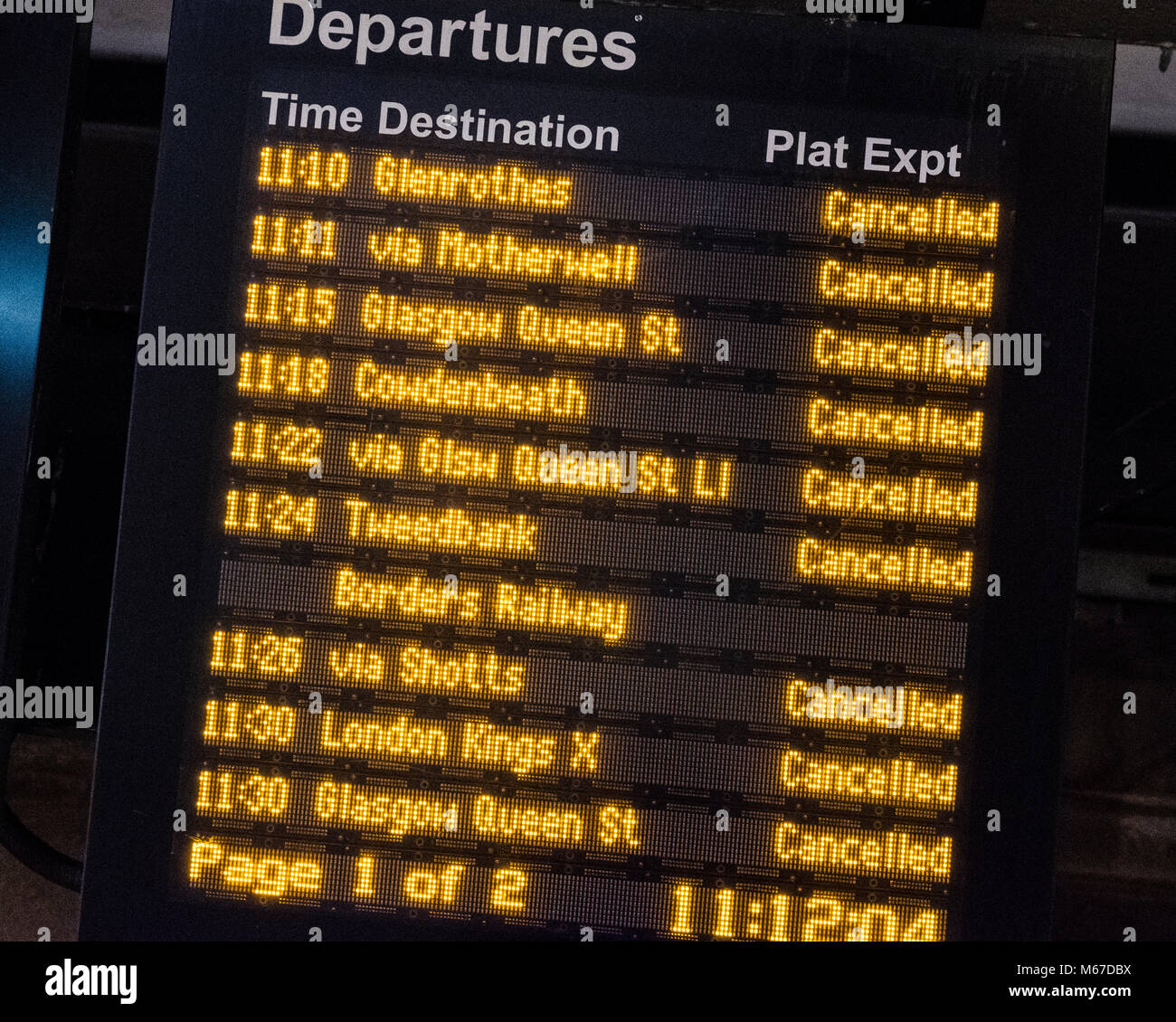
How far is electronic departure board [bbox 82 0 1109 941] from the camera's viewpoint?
243 cm

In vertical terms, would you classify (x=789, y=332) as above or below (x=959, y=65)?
below

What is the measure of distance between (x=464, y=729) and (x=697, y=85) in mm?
1403

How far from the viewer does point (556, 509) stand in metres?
2.46

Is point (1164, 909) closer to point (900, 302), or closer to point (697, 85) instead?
point (900, 302)

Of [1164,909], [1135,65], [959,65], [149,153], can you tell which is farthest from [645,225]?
[1164,909]

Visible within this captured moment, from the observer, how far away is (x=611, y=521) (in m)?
2.46

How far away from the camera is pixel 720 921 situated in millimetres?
2424

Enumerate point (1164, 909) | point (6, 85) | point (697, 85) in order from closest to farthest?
point (697, 85) < point (6, 85) < point (1164, 909)

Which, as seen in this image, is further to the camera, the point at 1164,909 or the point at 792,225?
the point at 1164,909

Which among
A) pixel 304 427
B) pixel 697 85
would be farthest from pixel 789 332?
pixel 304 427

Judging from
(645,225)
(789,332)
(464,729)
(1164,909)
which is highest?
(645,225)

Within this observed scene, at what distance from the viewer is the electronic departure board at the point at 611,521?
243 cm

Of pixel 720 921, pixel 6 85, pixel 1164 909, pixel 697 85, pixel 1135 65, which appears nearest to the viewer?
pixel 720 921

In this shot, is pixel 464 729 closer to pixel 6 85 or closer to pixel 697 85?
pixel 697 85
